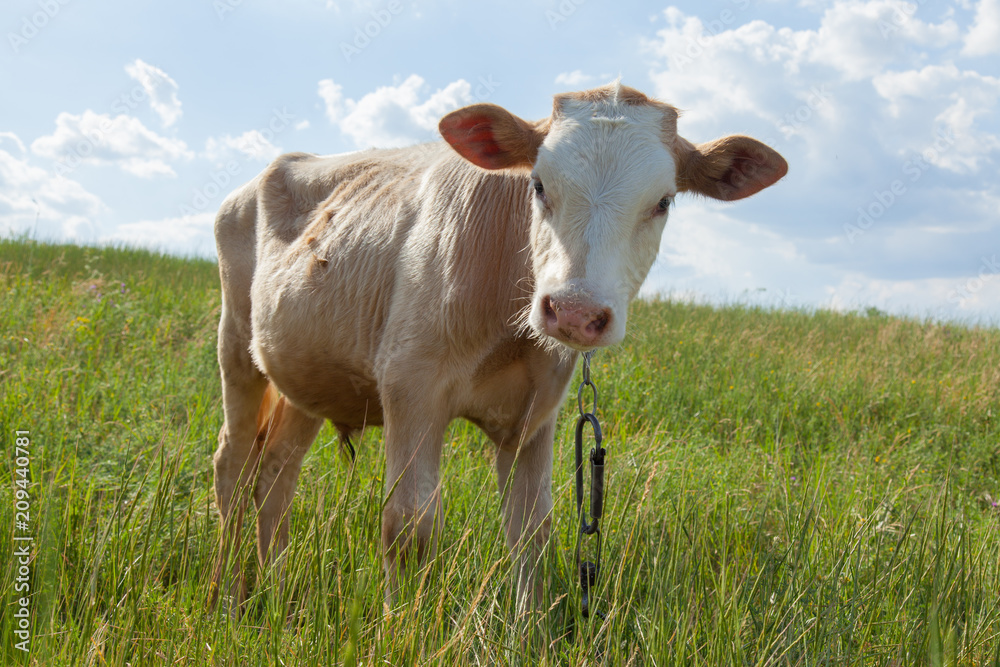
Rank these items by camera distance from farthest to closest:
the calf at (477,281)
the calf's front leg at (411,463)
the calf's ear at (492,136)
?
1. the calf's ear at (492,136)
2. the calf's front leg at (411,463)
3. the calf at (477,281)

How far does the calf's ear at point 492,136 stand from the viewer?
264 cm

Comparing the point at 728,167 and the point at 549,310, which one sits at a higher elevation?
the point at 728,167

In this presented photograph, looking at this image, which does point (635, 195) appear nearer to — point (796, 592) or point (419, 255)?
point (419, 255)

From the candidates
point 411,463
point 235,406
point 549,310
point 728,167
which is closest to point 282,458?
point 235,406

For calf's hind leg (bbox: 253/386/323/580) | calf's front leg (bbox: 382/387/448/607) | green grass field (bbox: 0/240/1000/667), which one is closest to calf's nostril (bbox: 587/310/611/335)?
green grass field (bbox: 0/240/1000/667)

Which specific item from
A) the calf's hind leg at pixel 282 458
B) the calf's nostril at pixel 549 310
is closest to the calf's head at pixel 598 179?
the calf's nostril at pixel 549 310

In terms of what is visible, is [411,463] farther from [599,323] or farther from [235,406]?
[235,406]

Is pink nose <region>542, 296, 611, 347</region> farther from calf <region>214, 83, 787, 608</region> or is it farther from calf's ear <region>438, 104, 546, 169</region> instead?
calf's ear <region>438, 104, 546, 169</region>

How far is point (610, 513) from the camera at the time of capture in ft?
11.5

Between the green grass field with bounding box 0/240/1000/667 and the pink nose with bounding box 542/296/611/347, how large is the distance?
1.49ft

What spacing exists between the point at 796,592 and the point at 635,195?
149cm

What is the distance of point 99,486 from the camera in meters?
3.69

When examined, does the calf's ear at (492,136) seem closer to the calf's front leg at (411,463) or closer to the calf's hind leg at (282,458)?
the calf's front leg at (411,463)

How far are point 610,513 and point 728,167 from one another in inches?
69.7
